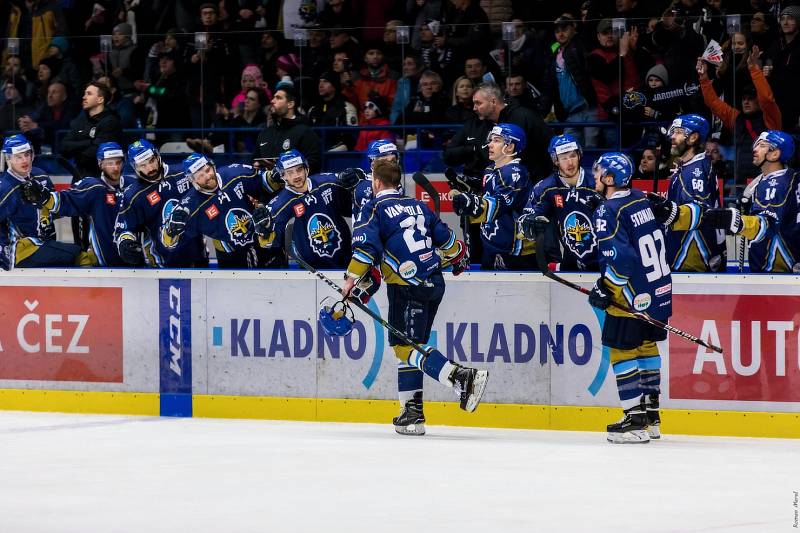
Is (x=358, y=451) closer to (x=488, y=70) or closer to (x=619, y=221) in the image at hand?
(x=619, y=221)

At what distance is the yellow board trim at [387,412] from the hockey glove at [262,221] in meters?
1.00

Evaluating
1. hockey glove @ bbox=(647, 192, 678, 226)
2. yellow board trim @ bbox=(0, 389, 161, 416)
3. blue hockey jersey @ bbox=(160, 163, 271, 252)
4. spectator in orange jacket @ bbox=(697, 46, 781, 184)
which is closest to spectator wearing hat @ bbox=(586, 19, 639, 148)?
spectator in orange jacket @ bbox=(697, 46, 781, 184)

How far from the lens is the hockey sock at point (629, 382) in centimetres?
791

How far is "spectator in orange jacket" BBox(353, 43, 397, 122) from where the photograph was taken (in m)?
11.2

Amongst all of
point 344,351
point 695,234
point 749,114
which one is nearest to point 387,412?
point 344,351

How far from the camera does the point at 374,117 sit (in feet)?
36.9

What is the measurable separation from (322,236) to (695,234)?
7.31ft

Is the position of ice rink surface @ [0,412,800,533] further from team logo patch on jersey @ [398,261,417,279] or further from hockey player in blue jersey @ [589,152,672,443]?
team logo patch on jersey @ [398,261,417,279]

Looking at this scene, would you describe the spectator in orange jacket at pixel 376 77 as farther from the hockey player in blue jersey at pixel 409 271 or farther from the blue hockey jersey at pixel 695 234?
the hockey player in blue jersey at pixel 409 271

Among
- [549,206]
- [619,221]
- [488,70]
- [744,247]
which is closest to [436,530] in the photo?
[619,221]

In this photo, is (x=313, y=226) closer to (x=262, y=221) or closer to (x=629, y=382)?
(x=262, y=221)

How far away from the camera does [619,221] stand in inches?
310

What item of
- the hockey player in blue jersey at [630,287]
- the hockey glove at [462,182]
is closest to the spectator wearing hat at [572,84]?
the hockey glove at [462,182]

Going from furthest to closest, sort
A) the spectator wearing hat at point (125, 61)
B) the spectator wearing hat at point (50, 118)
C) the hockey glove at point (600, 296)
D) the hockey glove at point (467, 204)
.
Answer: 1. the spectator wearing hat at point (50, 118)
2. the spectator wearing hat at point (125, 61)
3. the hockey glove at point (467, 204)
4. the hockey glove at point (600, 296)
